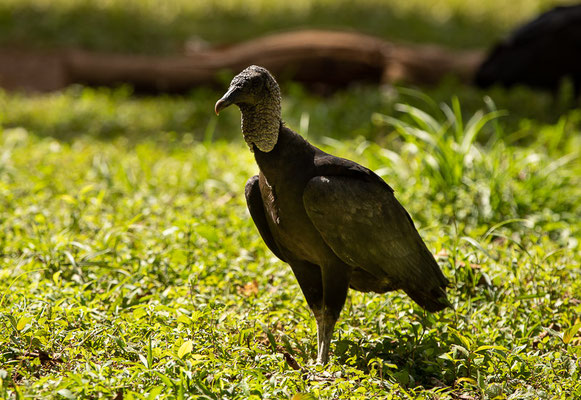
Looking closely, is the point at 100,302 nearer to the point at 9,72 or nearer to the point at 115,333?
the point at 115,333

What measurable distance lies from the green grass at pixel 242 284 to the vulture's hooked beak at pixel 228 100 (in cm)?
93

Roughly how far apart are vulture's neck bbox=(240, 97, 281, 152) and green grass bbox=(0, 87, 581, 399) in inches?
31.7

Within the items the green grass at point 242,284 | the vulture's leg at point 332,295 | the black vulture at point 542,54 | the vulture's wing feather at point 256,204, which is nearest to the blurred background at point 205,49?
the black vulture at point 542,54

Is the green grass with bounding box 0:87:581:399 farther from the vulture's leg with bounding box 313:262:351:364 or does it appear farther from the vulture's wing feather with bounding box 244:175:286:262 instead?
the vulture's wing feather with bounding box 244:175:286:262

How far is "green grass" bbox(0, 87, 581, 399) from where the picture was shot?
2.60m

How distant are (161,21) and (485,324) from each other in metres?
8.17

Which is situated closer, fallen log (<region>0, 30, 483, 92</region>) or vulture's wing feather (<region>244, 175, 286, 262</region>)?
vulture's wing feather (<region>244, 175, 286, 262</region>)

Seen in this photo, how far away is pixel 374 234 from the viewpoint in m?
2.70

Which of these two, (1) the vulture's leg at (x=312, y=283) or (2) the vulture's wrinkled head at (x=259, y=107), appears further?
(1) the vulture's leg at (x=312, y=283)

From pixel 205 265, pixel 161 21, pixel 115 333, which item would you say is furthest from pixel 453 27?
pixel 115 333

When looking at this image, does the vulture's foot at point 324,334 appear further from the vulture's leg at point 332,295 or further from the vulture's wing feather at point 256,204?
the vulture's wing feather at point 256,204

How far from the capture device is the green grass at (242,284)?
260 cm

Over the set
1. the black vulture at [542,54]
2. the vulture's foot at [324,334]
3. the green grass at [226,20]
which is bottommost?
the vulture's foot at [324,334]

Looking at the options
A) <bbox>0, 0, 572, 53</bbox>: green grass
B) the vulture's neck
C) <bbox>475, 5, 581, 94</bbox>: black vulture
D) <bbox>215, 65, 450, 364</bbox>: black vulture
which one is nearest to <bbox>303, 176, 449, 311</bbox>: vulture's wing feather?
<bbox>215, 65, 450, 364</bbox>: black vulture
